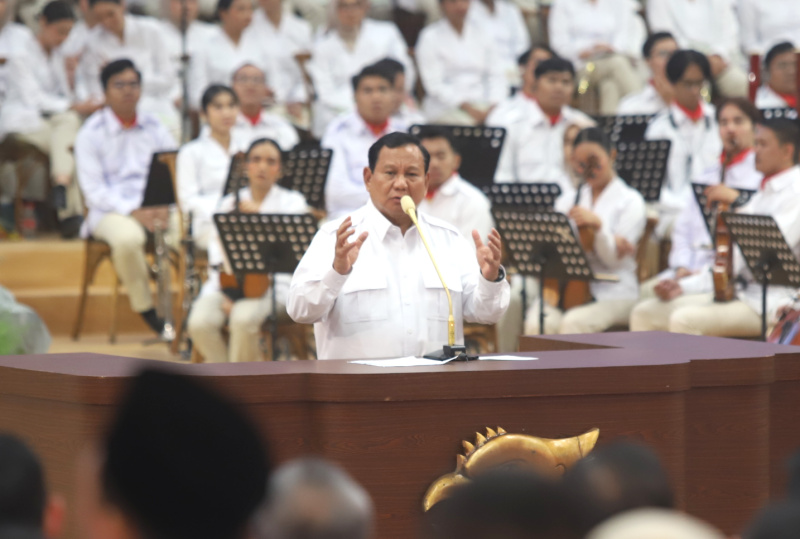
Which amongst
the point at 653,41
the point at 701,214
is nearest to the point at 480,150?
the point at 701,214

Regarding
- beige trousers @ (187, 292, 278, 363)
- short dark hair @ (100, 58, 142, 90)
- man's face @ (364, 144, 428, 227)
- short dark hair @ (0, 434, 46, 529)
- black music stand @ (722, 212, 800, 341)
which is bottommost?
beige trousers @ (187, 292, 278, 363)

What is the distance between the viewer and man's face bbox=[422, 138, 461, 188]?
7.74 meters

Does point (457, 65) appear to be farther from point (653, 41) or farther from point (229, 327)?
point (229, 327)

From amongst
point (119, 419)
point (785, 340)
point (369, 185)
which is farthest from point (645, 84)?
point (119, 419)

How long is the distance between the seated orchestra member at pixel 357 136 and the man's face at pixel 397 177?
12.1 feet

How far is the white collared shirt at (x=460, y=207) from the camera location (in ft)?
25.4

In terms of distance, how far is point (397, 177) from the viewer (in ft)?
16.3

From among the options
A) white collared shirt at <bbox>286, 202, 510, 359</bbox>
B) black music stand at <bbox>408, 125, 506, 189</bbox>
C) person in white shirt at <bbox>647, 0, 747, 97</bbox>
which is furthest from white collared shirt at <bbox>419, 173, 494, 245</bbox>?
person in white shirt at <bbox>647, 0, 747, 97</bbox>

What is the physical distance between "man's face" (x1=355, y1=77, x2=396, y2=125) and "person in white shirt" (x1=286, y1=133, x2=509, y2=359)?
12.9ft

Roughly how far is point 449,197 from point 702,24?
518cm

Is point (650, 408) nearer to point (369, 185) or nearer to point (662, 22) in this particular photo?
point (369, 185)

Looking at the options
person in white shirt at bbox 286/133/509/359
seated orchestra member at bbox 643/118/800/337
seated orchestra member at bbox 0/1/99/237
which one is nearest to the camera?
person in white shirt at bbox 286/133/509/359

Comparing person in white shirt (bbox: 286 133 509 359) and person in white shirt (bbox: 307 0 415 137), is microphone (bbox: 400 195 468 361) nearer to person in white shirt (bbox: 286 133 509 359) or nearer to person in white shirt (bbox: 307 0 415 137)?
person in white shirt (bbox: 286 133 509 359)

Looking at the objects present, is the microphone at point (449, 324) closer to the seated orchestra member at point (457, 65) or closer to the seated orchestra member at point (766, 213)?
the seated orchestra member at point (766, 213)
